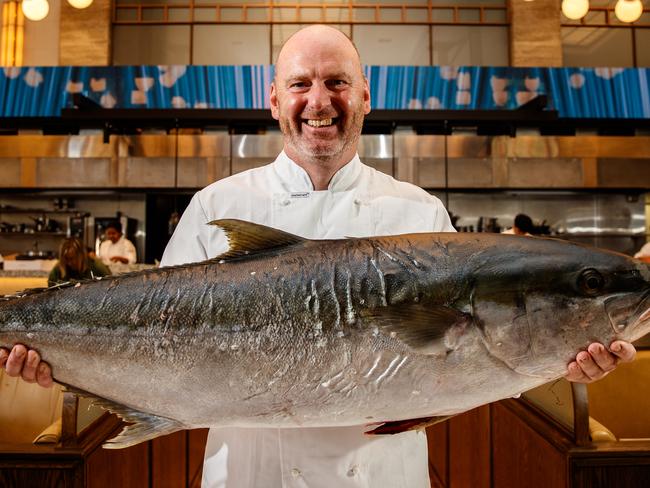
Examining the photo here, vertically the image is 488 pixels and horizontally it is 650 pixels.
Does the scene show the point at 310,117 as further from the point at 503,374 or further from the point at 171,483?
the point at 171,483

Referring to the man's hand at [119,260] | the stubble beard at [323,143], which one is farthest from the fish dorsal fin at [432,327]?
the man's hand at [119,260]

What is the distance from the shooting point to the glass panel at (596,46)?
965 centimetres

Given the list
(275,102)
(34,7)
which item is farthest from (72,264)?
(275,102)

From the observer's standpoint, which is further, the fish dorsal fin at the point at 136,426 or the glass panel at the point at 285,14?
the glass panel at the point at 285,14

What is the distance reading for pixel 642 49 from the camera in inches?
386

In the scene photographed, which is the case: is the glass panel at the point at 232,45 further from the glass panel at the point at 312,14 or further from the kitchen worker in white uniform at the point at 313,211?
the kitchen worker in white uniform at the point at 313,211

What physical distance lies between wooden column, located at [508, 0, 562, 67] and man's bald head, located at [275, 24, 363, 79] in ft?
28.4

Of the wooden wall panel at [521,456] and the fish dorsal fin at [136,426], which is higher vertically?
the fish dorsal fin at [136,426]

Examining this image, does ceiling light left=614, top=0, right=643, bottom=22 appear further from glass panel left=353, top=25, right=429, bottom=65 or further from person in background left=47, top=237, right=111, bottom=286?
person in background left=47, top=237, right=111, bottom=286

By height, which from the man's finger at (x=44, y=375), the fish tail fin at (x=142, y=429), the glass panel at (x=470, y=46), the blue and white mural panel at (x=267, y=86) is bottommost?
the fish tail fin at (x=142, y=429)

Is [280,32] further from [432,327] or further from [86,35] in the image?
[432,327]

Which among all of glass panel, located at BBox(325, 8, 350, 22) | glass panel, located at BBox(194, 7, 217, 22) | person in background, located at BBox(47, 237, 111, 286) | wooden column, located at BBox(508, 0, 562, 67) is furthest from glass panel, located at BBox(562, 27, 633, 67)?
person in background, located at BBox(47, 237, 111, 286)

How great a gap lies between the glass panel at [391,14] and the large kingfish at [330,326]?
30.8 ft

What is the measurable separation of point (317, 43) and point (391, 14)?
29.7ft
